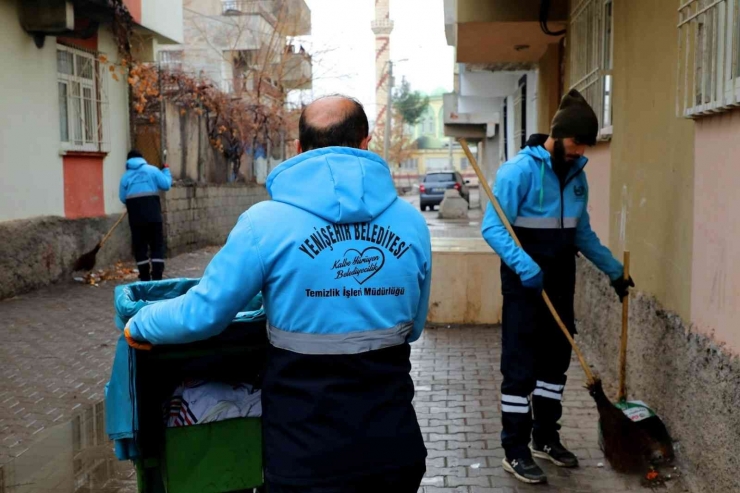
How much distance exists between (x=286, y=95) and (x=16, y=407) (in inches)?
791

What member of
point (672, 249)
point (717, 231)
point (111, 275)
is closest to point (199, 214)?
point (111, 275)

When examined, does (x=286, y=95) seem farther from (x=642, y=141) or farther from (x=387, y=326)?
(x=387, y=326)

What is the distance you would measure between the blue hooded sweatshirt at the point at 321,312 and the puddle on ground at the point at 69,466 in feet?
7.95

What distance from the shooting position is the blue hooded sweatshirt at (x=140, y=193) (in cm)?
1095

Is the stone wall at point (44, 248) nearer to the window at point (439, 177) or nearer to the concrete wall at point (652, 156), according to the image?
the concrete wall at point (652, 156)

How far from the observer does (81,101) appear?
12812 mm

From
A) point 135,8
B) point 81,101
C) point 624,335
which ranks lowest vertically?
point 624,335

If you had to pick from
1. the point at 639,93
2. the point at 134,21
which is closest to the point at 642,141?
the point at 639,93

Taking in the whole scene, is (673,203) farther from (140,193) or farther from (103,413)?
(140,193)

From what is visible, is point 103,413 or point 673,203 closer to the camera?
point 673,203

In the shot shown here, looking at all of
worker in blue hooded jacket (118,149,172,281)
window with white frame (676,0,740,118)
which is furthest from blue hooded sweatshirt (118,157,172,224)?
window with white frame (676,0,740,118)

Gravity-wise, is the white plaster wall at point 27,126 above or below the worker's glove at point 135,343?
above

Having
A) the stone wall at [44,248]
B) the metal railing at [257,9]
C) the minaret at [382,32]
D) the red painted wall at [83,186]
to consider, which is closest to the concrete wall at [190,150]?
the red painted wall at [83,186]

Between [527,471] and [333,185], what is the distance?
8.46ft
